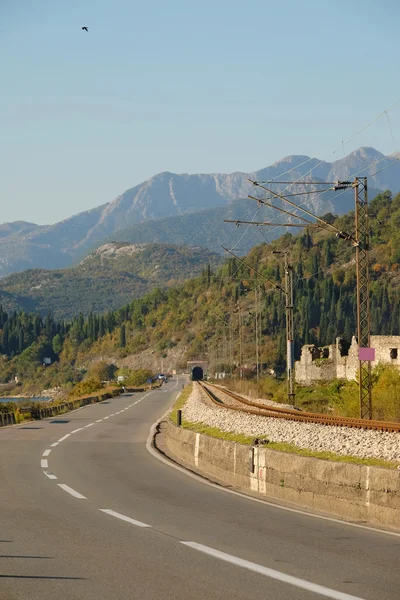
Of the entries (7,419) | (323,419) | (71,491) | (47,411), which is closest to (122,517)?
(71,491)

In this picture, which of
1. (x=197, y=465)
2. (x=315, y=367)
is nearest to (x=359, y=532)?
(x=197, y=465)

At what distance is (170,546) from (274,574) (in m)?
1.91

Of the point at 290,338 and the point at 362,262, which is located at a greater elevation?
the point at 362,262

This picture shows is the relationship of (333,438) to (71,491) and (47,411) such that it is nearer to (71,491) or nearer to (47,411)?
(71,491)

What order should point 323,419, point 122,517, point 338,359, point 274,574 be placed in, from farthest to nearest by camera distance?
1. point 338,359
2. point 323,419
3. point 122,517
4. point 274,574

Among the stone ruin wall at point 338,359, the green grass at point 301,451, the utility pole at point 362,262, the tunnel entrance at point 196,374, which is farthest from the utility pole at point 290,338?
the tunnel entrance at point 196,374

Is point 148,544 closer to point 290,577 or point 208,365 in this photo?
point 290,577

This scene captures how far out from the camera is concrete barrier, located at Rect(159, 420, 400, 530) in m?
13.2

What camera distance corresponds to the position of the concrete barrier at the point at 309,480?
520 inches

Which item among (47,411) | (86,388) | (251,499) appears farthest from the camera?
(86,388)

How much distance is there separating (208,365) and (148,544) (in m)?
189

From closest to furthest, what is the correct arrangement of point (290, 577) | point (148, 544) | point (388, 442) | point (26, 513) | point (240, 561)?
1. point (290, 577)
2. point (240, 561)
3. point (148, 544)
4. point (26, 513)
5. point (388, 442)

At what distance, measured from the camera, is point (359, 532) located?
40.3 ft

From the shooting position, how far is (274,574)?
9266 mm
